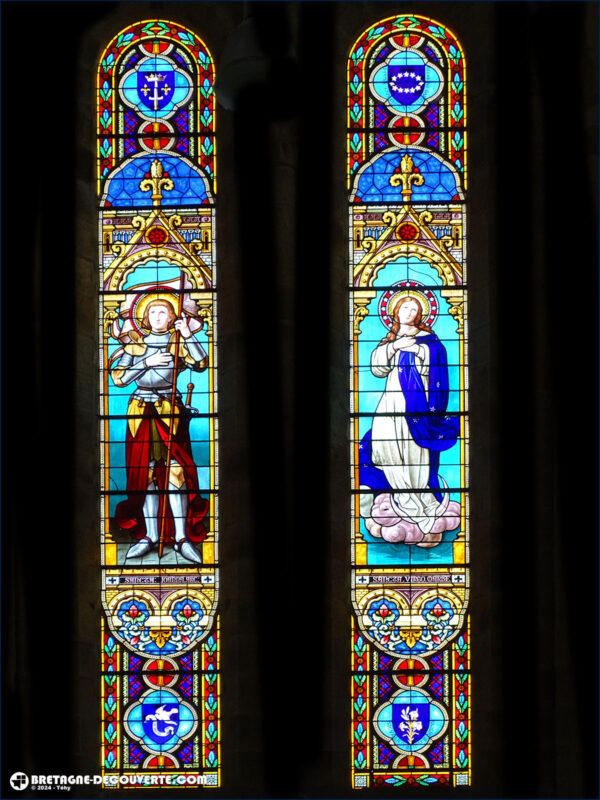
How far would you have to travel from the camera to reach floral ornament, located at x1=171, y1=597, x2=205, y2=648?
480 inches

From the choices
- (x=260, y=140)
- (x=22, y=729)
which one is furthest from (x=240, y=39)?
(x=22, y=729)

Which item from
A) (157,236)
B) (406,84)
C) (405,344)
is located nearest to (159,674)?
(405,344)

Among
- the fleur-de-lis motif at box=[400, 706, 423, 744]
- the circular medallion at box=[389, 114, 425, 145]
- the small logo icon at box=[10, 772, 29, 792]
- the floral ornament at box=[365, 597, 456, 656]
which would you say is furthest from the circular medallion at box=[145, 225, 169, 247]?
the small logo icon at box=[10, 772, 29, 792]

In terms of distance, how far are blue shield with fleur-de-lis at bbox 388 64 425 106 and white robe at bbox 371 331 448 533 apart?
61.0 inches

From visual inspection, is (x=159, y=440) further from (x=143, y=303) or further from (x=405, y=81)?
(x=405, y=81)

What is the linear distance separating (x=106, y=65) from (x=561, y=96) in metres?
2.87

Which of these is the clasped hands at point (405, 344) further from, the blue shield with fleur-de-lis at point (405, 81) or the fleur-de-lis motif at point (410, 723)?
the fleur-de-lis motif at point (410, 723)

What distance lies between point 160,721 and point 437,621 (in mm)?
1716

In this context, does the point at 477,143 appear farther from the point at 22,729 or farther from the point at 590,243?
the point at 22,729

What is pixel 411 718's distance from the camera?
12070 mm

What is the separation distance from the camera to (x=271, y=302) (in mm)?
12250

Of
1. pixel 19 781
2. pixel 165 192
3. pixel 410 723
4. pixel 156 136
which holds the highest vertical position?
pixel 156 136

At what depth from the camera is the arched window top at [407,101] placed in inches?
505

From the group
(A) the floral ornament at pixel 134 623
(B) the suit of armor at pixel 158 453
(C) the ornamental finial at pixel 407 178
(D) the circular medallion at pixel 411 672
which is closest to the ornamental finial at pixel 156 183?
(B) the suit of armor at pixel 158 453
